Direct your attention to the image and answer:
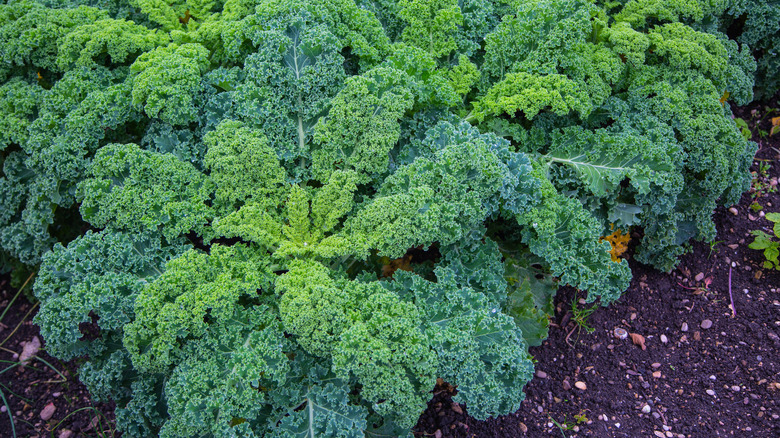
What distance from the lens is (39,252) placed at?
449 centimetres

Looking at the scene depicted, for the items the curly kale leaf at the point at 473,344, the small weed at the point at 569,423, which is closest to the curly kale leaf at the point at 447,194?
the curly kale leaf at the point at 473,344

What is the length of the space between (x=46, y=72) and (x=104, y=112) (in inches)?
44.1

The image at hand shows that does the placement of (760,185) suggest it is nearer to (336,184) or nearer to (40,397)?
(336,184)

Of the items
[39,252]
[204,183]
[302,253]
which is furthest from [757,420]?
[39,252]

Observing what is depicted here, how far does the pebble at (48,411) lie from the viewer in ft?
14.0

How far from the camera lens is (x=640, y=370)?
13.8ft

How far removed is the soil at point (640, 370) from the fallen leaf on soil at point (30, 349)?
0.05 meters

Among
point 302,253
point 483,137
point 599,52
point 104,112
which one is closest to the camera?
point 302,253

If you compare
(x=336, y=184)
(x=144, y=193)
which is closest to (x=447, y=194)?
(x=336, y=184)

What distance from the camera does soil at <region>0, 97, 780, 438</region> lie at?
3893mm

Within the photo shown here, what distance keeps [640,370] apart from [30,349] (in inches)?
186

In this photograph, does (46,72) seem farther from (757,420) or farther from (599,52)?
(757,420)

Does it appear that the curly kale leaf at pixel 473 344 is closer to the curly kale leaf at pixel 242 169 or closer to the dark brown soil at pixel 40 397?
the curly kale leaf at pixel 242 169

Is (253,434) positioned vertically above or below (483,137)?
below
